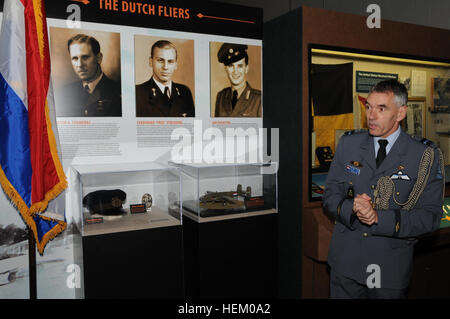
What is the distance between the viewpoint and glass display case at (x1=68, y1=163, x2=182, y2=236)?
2391mm

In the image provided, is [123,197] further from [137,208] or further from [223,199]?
[223,199]

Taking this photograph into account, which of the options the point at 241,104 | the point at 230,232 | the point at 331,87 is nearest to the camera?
the point at 230,232

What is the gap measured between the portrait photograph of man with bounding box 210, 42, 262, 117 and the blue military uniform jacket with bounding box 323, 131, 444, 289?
1.24 m

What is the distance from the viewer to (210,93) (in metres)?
2.98

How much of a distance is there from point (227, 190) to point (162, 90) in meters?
0.92

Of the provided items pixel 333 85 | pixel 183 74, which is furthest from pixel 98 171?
pixel 333 85

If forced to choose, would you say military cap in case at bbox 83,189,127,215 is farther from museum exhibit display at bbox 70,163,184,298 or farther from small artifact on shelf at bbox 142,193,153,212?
small artifact on shelf at bbox 142,193,153,212

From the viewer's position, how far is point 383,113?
6.39 feet

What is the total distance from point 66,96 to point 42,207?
0.74 metres

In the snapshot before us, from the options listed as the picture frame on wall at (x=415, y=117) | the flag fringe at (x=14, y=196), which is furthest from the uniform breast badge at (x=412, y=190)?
→ the flag fringe at (x=14, y=196)

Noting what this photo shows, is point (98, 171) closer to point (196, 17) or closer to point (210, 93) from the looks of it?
point (210, 93)

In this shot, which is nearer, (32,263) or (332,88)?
(32,263)

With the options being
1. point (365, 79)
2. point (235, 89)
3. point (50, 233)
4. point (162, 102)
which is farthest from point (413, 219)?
point (50, 233)

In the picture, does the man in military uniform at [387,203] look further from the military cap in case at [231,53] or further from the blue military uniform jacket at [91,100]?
the blue military uniform jacket at [91,100]
